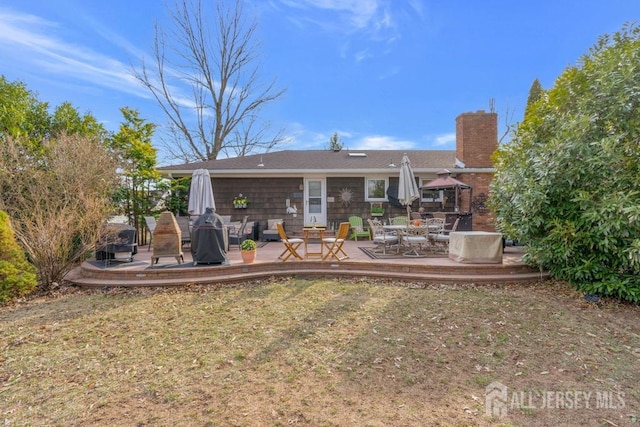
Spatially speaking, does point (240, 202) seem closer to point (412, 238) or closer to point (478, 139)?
point (412, 238)

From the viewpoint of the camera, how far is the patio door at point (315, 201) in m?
11.5

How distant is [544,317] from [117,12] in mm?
13437

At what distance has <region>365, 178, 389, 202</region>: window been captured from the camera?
453 inches

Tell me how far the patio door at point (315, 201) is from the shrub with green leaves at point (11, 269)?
7905 millimetres

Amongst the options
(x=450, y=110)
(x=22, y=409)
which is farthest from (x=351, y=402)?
(x=450, y=110)

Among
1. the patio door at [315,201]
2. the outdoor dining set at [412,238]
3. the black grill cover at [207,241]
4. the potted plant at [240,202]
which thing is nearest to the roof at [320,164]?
the patio door at [315,201]

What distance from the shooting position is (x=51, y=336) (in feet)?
11.8

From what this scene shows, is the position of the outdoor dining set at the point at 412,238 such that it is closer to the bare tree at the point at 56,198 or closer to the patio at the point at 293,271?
the patio at the point at 293,271

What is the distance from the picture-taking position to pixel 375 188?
11555 mm

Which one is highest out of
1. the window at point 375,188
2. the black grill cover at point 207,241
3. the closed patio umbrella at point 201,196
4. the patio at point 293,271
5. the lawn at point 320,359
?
the window at point 375,188

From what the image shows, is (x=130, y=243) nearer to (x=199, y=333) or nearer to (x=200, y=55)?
(x=199, y=333)

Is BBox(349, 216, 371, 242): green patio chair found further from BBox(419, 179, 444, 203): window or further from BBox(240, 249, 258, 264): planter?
BBox(240, 249, 258, 264): planter

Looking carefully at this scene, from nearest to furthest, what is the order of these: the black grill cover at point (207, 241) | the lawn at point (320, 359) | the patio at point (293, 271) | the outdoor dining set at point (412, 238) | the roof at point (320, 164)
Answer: the lawn at point (320, 359) < the patio at point (293, 271) < the black grill cover at point (207, 241) < the outdoor dining set at point (412, 238) < the roof at point (320, 164)

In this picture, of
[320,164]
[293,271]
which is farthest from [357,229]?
[293,271]
